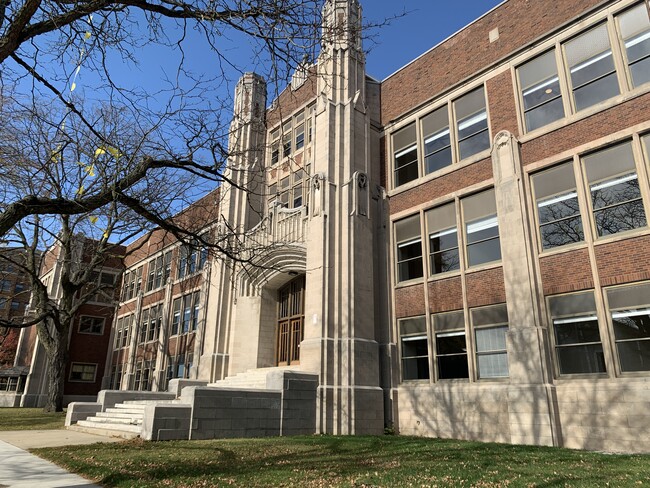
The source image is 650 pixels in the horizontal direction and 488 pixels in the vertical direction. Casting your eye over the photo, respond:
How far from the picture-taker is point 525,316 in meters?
12.4

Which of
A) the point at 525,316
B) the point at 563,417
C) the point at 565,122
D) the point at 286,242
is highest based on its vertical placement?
the point at 565,122

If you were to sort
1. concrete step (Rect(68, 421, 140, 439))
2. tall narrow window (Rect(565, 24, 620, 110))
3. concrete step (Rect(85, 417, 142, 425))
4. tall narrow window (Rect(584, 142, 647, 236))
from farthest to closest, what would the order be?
concrete step (Rect(85, 417, 142, 425))
tall narrow window (Rect(565, 24, 620, 110))
concrete step (Rect(68, 421, 140, 439))
tall narrow window (Rect(584, 142, 647, 236))

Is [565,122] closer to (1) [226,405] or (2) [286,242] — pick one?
(2) [286,242]

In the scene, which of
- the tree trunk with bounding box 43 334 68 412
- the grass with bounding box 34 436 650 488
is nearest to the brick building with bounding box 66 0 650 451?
the grass with bounding box 34 436 650 488

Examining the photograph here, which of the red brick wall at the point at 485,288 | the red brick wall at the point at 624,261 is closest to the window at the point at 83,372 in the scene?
the red brick wall at the point at 485,288

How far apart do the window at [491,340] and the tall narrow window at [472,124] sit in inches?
204

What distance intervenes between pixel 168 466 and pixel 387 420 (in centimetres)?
907

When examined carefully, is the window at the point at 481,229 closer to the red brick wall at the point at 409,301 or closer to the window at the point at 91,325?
the red brick wall at the point at 409,301

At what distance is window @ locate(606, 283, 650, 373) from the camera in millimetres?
10578

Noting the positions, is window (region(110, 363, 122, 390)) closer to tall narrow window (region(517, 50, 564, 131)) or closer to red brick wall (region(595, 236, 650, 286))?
tall narrow window (region(517, 50, 564, 131))

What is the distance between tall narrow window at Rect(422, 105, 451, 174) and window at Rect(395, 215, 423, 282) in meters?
1.96

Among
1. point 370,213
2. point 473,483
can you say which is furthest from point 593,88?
point 473,483

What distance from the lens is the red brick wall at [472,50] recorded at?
14211 millimetres

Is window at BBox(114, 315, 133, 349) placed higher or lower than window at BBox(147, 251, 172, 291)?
lower
